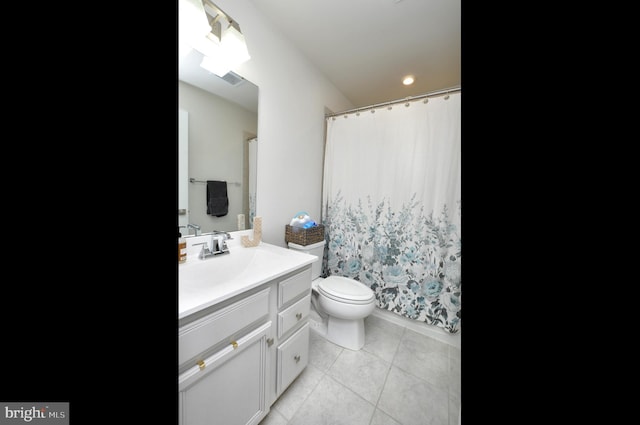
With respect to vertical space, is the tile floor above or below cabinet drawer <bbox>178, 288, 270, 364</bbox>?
below

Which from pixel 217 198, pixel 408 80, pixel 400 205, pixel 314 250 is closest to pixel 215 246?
pixel 217 198

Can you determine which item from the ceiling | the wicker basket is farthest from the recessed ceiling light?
the wicker basket

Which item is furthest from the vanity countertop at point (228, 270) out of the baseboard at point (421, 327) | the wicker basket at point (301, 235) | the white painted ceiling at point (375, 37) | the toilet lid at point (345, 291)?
the white painted ceiling at point (375, 37)

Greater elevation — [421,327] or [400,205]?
[400,205]

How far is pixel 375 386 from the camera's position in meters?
1.19

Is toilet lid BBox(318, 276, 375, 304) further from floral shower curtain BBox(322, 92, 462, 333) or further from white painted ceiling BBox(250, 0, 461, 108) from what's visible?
white painted ceiling BBox(250, 0, 461, 108)

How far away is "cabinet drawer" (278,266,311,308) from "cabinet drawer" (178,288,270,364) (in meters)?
0.08

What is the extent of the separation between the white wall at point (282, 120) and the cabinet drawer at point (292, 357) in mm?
649

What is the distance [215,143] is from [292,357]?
44.5 inches

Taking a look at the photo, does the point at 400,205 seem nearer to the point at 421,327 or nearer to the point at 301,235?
the point at 301,235

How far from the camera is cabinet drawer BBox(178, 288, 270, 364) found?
645mm
